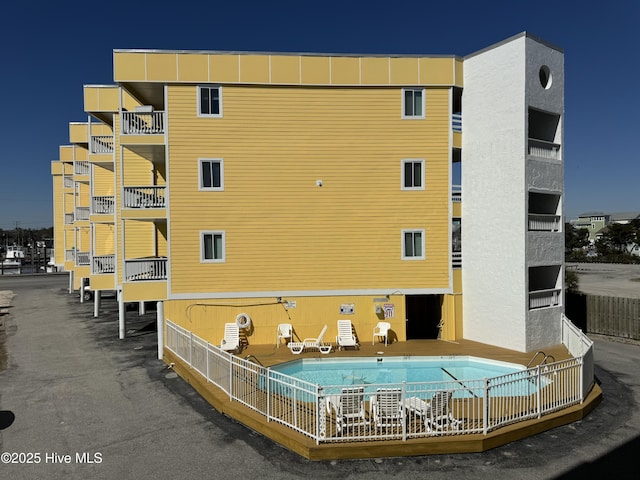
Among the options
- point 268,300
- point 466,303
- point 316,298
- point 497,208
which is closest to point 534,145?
point 497,208

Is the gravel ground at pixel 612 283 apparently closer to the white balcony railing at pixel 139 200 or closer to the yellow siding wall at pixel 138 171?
the white balcony railing at pixel 139 200

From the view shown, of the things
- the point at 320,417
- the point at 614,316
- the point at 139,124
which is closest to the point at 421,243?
the point at 614,316

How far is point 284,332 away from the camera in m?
17.3

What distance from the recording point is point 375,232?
702 inches

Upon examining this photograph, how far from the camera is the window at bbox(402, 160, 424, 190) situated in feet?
58.6

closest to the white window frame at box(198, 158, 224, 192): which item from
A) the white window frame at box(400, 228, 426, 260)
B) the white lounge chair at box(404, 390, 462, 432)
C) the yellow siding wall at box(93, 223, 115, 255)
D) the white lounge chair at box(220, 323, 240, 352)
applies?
the white lounge chair at box(220, 323, 240, 352)

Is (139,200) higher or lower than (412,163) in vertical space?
lower

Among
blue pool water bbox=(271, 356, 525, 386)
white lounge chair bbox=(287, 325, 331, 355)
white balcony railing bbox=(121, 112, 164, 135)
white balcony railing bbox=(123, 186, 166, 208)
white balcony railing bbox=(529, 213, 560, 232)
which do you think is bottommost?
blue pool water bbox=(271, 356, 525, 386)

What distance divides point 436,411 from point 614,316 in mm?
15350

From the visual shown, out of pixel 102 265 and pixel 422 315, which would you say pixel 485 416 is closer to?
pixel 422 315

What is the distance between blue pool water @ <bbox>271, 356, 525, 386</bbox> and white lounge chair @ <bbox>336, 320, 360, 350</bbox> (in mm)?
1466

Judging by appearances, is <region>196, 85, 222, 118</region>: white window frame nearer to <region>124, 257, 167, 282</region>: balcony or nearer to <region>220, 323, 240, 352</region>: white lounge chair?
<region>124, 257, 167, 282</region>: balcony

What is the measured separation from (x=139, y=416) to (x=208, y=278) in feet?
24.5

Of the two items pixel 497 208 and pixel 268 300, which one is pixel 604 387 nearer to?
pixel 497 208
